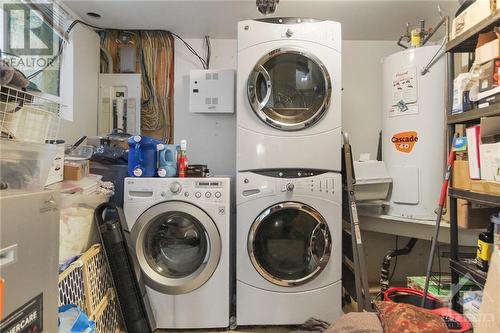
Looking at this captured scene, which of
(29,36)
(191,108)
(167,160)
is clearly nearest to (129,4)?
(29,36)

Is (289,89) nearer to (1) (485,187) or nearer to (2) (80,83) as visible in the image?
(1) (485,187)

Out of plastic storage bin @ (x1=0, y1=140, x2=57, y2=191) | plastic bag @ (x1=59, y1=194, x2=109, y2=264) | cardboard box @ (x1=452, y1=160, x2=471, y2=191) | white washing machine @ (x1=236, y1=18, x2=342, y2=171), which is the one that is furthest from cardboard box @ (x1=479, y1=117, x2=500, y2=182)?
plastic bag @ (x1=59, y1=194, x2=109, y2=264)

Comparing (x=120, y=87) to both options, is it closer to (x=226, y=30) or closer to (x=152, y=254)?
(x=226, y=30)

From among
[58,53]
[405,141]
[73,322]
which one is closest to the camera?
→ [73,322]

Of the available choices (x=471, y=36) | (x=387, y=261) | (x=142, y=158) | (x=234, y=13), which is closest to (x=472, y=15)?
(x=471, y=36)

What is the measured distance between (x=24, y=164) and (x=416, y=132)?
2.08 metres

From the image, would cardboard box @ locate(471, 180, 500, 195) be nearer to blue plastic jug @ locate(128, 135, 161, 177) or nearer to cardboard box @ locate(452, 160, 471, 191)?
cardboard box @ locate(452, 160, 471, 191)

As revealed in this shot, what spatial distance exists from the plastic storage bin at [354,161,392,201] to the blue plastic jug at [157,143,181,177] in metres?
1.23

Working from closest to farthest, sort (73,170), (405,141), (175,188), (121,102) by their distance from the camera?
(73,170), (175,188), (405,141), (121,102)

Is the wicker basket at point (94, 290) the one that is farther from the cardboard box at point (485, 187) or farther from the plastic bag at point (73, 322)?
the cardboard box at point (485, 187)

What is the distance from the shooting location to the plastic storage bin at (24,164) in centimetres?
75

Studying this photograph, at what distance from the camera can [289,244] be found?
1946 mm

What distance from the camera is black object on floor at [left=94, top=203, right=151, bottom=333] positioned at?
1.68m

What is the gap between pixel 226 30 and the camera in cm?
258
